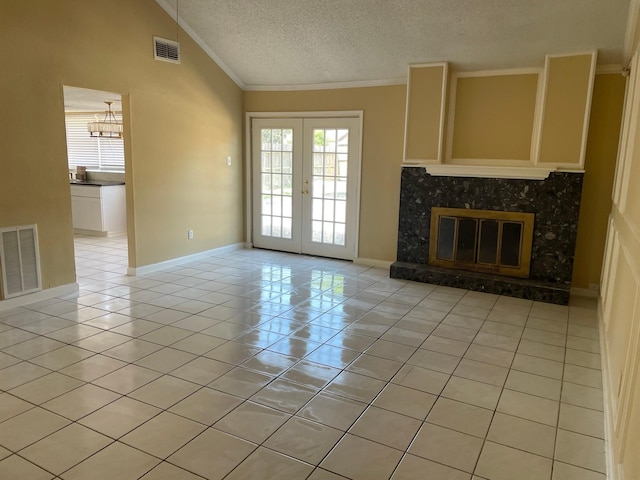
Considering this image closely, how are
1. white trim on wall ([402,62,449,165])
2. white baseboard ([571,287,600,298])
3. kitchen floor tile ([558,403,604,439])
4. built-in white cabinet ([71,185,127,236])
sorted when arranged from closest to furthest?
kitchen floor tile ([558,403,604,439]) → white baseboard ([571,287,600,298]) → white trim on wall ([402,62,449,165]) → built-in white cabinet ([71,185,127,236])

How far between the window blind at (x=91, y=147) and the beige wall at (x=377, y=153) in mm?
4087

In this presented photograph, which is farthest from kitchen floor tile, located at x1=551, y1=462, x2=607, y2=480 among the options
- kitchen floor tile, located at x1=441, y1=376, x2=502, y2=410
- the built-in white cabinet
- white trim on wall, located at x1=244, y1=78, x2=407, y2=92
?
the built-in white cabinet

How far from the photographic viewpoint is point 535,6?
13.5 ft

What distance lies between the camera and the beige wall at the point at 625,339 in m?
1.87

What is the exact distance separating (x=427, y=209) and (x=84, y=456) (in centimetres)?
433

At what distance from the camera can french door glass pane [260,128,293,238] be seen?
6727 millimetres

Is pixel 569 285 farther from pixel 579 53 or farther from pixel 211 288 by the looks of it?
pixel 211 288

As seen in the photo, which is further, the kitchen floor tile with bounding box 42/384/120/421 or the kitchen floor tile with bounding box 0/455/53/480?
the kitchen floor tile with bounding box 42/384/120/421

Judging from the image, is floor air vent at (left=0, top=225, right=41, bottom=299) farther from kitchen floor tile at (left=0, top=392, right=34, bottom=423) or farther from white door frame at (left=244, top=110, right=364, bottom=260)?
white door frame at (left=244, top=110, right=364, bottom=260)

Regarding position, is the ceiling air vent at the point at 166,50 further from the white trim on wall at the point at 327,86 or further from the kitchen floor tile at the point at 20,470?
the kitchen floor tile at the point at 20,470

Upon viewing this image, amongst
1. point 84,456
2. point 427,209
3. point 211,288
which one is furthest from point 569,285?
point 84,456

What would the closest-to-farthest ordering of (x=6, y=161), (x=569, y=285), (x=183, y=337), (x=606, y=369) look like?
(x=606, y=369) < (x=183, y=337) < (x=6, y=161) < (x=569, y=285)

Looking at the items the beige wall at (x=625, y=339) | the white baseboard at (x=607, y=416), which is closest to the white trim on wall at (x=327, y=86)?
the beige wall at (x=625, y=339)

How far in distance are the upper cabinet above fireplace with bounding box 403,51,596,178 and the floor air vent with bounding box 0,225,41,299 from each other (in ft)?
13.5
